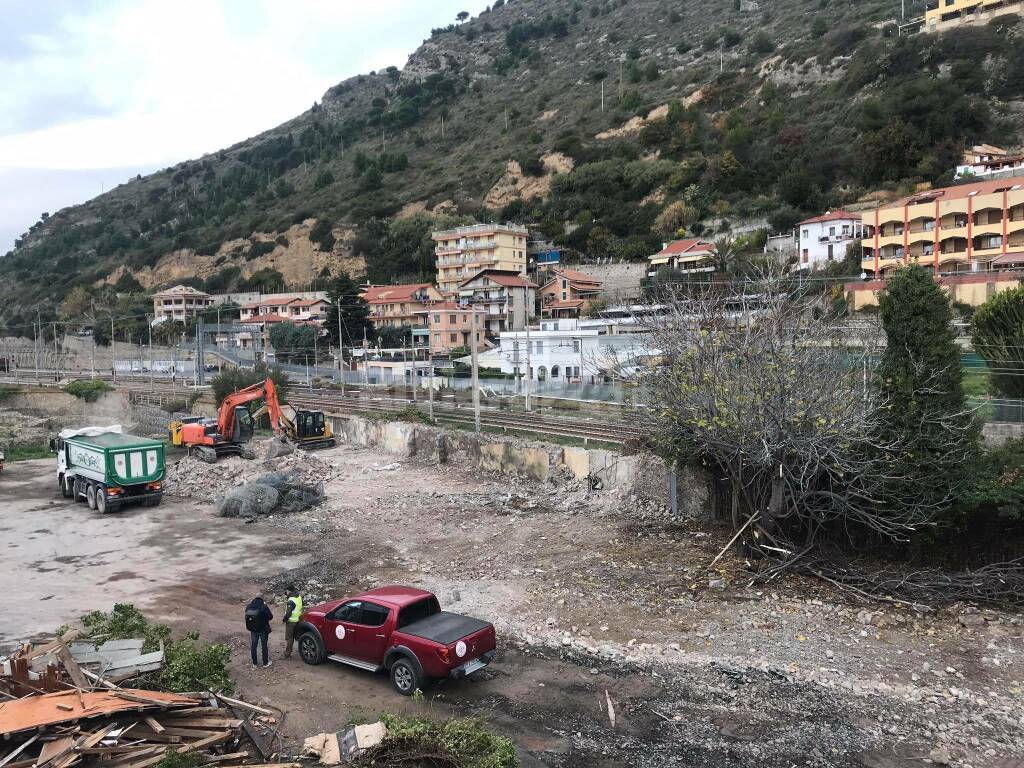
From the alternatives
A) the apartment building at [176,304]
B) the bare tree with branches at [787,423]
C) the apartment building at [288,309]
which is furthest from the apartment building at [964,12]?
the apartment building at [176,304]

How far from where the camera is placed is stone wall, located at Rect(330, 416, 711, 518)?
20.9 metres

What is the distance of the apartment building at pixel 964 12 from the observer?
96125mm

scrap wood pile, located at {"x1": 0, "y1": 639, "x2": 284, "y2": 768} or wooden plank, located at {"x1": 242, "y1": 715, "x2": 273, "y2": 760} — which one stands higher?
scrap wood pile, located at {"x1": 0, "y1": 639, "x2": 284, "y2": 768}

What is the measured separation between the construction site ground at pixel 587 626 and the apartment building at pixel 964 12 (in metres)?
107

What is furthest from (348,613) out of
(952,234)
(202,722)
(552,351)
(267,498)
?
(952,234)

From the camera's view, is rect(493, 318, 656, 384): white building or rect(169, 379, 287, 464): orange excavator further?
rect(493, 318, 656, 384): white building

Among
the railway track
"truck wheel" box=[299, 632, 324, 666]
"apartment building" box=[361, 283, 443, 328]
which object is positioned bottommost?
"truck wheel" box=[299, 632, 324, 666]

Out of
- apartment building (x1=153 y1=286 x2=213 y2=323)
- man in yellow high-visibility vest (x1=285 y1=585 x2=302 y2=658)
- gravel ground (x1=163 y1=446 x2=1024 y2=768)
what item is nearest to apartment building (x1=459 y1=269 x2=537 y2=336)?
apartment building (x1=153 y1=286 x2=213 y2=323)

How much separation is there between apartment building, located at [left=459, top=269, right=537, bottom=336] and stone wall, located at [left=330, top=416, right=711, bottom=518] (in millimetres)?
43152

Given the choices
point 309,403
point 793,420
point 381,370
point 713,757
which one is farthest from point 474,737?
point 381,370

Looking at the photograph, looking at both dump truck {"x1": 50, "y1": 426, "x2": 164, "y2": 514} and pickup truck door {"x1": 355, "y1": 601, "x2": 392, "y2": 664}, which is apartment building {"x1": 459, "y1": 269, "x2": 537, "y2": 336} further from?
pickup truck door {"x1": 355, "y1": 601, "x2": 392, "y2": 664}

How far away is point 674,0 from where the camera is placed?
194625mm

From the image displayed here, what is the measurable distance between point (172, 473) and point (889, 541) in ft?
89.2

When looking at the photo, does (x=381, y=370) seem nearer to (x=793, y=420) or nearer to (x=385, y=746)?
(x=793, y=420)
